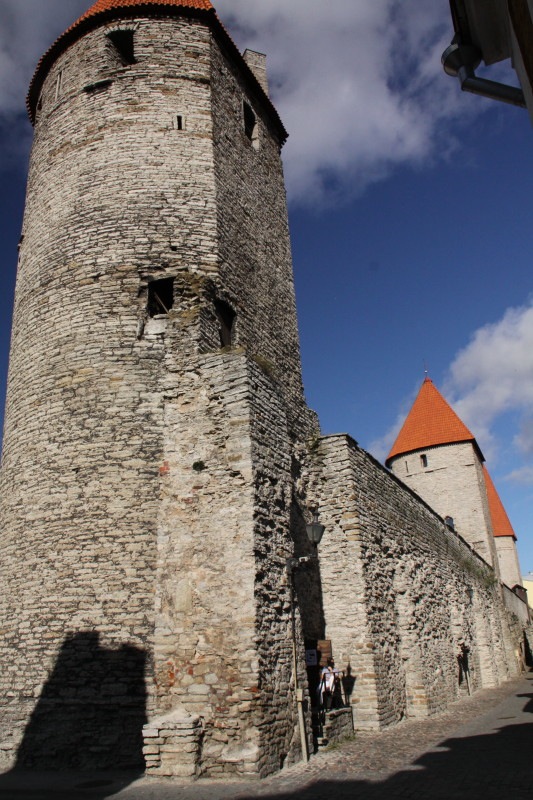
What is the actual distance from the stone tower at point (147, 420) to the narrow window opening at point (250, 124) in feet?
2.08

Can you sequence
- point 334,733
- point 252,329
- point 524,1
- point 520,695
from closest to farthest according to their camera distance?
point 524,1
point 334,733
point 252,329
point 520,695

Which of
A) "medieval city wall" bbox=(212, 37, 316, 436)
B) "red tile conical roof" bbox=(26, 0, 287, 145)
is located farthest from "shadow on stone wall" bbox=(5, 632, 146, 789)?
"red tile conical roof" bbox=(26, 0, 287, 145)

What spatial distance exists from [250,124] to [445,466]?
19453mm

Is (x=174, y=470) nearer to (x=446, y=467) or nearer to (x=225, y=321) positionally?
(x=225, y=321)

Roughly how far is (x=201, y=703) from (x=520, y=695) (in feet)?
41.6

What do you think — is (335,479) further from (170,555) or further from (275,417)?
(170,555)

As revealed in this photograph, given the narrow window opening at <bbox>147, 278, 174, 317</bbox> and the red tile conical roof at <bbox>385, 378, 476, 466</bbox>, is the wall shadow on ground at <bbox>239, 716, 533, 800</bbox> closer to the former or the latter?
the narrow window opening at <bbox>147, 278, 174, 317</bbox>

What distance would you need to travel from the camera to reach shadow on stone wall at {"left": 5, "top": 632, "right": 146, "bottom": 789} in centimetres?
742

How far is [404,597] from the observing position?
1209 cm


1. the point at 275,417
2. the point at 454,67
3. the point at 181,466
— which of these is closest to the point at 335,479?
the point at 275,417

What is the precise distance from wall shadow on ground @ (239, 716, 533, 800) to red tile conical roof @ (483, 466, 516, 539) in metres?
34.7

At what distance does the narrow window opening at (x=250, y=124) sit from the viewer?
46.3ft

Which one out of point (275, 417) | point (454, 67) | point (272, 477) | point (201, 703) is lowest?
point (201, 703)

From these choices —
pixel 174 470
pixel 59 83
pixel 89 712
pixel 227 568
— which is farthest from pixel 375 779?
pixel 59 83
